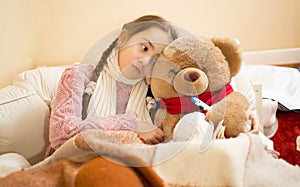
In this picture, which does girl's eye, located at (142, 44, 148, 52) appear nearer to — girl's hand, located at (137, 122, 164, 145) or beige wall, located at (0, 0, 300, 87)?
girl's hand, located at (137, 122, 164, 145)

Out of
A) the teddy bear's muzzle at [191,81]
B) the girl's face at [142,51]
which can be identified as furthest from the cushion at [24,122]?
the teddy bear's muzzle at [191,81]

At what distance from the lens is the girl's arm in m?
1.03

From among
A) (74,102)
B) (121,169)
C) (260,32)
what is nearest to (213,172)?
(121,169)

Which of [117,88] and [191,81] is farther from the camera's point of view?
[117,88]

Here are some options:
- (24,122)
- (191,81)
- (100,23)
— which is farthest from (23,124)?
(100,23)

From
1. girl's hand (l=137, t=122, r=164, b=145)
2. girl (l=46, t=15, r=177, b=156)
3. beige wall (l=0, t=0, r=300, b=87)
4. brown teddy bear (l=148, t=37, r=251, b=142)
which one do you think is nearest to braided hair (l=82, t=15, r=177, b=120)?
girl (l=46, t=15, r=177, b=156)

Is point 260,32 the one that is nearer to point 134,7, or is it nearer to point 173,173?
point 134,7

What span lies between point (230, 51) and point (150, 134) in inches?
15.6

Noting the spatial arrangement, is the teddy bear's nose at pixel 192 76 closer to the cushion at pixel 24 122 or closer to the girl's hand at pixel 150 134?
the girl's hand at pixel 150 134

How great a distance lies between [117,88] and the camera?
117cm

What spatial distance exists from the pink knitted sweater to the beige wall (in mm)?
443

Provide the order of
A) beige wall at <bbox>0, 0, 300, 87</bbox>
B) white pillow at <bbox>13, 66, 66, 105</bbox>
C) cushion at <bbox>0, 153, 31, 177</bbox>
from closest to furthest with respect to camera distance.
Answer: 1. cushion at <bbox>0, 153, 31, 177</bbox>
2. white pillow at <bbox>13, 66, 66, 105</bbox>
3. beige wall at <bbox>0, 0, 300, 87</bbox>

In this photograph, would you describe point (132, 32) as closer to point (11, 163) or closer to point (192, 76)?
point (192, 76)

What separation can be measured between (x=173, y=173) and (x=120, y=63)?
470mm
